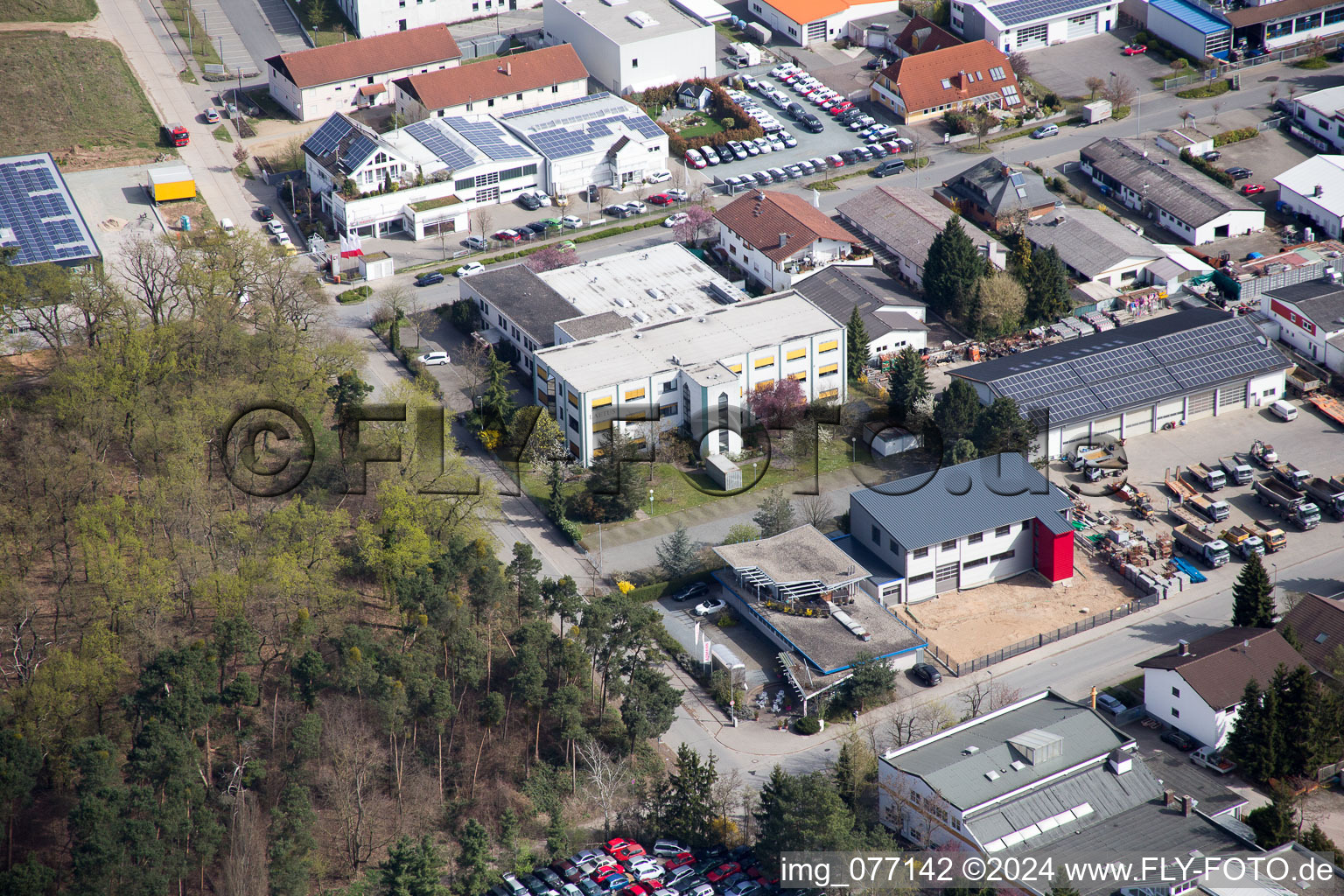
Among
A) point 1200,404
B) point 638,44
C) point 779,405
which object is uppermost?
point 638,44

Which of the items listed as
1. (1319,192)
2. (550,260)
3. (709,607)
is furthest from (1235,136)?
(709,607)

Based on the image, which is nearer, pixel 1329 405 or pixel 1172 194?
pixel 1329 405

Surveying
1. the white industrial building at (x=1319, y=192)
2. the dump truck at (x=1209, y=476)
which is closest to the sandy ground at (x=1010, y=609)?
the dump truck at (x=1209, y=476)

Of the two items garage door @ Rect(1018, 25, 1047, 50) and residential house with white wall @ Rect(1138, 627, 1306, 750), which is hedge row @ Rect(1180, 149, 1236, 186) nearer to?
garage door @ Rect(1018, 25, 1047, 50)

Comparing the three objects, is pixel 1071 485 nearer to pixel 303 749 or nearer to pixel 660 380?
pixel 660 380

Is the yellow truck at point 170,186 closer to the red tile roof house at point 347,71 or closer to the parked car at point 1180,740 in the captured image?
the red tile roof house at point 347,71

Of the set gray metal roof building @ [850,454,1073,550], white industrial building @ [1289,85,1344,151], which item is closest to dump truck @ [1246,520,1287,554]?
gray metal roof building @ [850,454,1073,550]

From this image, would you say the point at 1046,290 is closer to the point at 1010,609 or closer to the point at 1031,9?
the point at 1010,609
